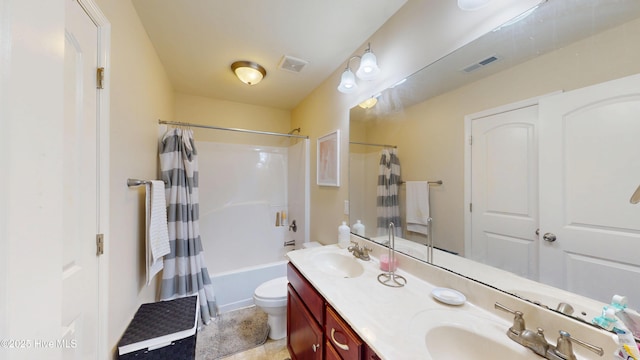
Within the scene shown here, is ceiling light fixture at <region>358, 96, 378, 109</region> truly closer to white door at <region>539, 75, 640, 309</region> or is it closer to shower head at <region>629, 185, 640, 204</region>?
white door at <region>539, 75, 640, 309</region>

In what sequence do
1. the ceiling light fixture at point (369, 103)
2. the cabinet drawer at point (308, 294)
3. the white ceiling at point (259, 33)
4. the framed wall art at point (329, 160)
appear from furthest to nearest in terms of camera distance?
1. the framed wall art at point (329, 160)
2. the ceiling light fixture at point (369, 103)
3. the white ceiling at point (259, 33)
4. the cabinet drawer at point (308, 294)

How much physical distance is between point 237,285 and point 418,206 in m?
2.08

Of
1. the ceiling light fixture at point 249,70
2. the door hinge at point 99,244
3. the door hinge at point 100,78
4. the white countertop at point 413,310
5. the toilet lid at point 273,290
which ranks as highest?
the ceiling light fixture at point 249,70

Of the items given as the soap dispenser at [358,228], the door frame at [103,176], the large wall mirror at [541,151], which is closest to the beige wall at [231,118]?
the door frame at [103,176]

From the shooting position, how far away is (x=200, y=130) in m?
2.63

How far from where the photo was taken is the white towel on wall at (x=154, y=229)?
142cm

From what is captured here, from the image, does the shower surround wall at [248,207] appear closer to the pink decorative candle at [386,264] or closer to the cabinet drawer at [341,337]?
the pink decorative candle at [386,264]

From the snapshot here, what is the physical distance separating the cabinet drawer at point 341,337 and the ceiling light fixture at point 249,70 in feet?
6.48

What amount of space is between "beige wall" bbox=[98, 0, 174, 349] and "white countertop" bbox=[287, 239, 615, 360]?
1.00 metres

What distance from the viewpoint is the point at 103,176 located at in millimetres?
988

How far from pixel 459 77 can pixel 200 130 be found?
2666mm

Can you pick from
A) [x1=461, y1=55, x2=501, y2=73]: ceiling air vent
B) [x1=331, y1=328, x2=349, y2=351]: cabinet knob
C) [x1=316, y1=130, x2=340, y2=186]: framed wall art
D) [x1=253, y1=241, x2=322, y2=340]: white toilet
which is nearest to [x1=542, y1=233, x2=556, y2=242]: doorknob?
[x1=461, y1=55, x2=501, y2=73]: ceiling air vent

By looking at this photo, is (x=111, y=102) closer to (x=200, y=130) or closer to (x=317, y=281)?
(x=317, y=281)

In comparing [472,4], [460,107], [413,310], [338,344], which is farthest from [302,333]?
[472,4]
